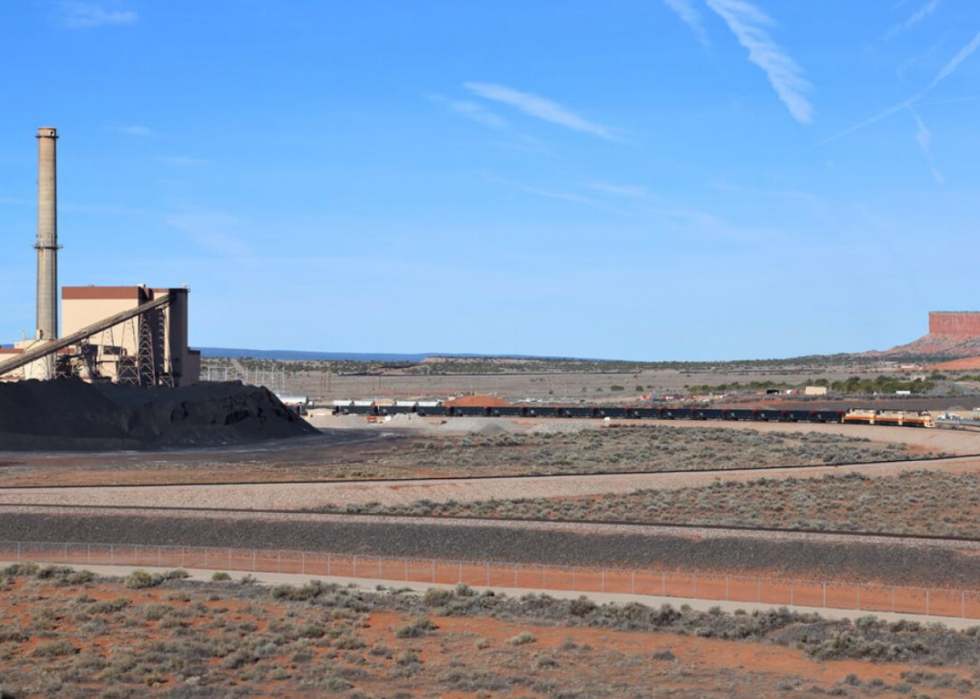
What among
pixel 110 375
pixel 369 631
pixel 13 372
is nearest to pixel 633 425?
pixel 110 375

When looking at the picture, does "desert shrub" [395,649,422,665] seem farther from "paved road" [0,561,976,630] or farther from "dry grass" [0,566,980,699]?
"paved road" [0,561,976,630]

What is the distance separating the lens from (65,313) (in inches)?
3748

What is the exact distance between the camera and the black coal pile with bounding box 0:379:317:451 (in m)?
75.7

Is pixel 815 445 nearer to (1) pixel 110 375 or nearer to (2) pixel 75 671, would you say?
(1) pixel 110 375

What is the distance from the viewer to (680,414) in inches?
4471

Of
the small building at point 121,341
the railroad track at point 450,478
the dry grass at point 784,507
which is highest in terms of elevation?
the small building at point 121,341

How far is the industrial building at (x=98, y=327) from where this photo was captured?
3593 inches

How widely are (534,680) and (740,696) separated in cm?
419

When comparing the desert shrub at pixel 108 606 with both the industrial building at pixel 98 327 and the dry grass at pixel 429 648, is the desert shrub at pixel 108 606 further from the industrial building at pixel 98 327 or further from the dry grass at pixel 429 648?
the industrial building at pixel 98 327

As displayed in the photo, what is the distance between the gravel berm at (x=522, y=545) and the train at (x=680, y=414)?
216 feet

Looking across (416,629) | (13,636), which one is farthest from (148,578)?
(416,629)

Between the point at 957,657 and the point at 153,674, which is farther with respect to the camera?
the point at 957,657

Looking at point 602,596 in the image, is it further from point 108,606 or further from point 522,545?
point 108,606

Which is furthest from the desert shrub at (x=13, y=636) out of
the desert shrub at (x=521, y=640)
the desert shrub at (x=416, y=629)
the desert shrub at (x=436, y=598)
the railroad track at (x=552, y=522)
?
the railroad track at (x=552, y=522)
